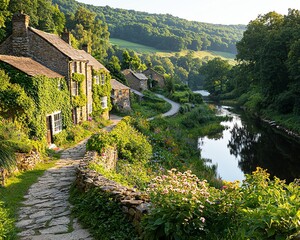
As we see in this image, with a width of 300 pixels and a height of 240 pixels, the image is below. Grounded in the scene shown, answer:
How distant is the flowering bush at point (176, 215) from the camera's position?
20.1 feet

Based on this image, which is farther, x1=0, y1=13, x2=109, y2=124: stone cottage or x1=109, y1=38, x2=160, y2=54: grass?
x1=109, y1=38, x2=160, y2=54: grass

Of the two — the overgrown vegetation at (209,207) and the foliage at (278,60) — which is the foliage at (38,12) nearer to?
the foliage at (278,60)

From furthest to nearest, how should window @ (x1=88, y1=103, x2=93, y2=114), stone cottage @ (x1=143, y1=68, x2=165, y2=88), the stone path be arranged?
stone cottage @ (x1=143, y1=68, x2=165, y2=88), window @ (x1=88, y1=103, x2=93, y2=114), the stone path

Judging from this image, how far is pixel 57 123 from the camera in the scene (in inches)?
906

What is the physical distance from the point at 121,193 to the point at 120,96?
37.8m

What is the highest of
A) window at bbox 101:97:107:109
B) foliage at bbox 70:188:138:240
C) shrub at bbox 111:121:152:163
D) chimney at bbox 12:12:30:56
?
chimney at bbox 12:12:30:56

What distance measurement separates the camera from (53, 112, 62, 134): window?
2250cm

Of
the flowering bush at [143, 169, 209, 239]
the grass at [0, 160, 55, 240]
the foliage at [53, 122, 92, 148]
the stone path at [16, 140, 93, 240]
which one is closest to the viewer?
the flowering bush at [143, 169, 209, 239]

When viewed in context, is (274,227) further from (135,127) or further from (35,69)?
(135,127)

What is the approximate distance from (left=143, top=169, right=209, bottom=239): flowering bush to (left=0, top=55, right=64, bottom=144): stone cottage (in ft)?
51.2

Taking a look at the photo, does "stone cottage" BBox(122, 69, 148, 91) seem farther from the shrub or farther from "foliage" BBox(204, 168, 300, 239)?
"foliage" BBox(204, 168, 300, 239)

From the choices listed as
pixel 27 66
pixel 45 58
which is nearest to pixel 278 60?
pixel 45 58

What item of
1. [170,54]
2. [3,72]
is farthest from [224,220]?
[170,54]

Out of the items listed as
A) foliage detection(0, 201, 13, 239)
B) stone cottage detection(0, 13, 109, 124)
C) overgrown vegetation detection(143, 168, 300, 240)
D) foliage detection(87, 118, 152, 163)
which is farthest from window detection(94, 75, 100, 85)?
overgrown vegetation detection(143, 168, 300, 240)
